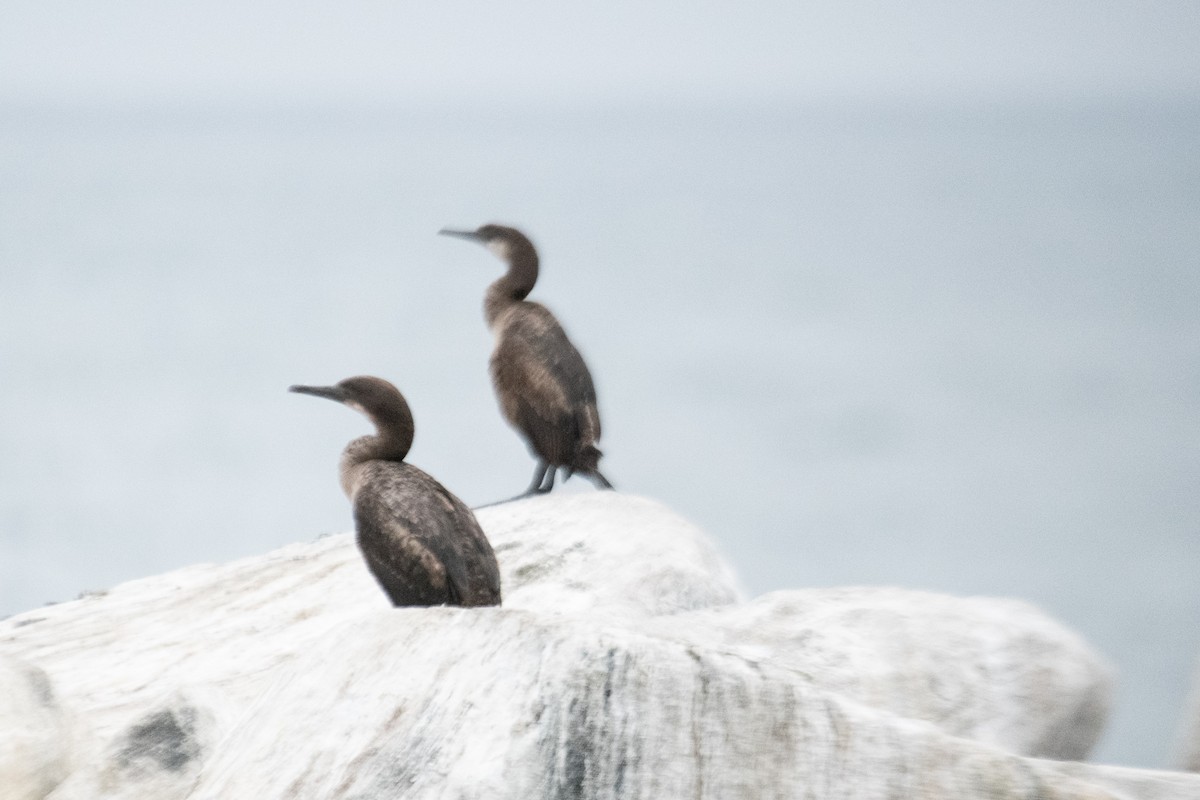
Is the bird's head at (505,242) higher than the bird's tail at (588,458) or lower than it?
higher

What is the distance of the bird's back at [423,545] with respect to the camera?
515 centimetres

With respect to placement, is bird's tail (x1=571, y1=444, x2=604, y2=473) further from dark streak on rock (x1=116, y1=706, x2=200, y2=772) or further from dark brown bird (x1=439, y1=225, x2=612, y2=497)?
dark streak on rock (x1=116, y1=706, x2=200, y2=772)

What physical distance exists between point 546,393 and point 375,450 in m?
1.76

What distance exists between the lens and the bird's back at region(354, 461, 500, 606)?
5.15 meters

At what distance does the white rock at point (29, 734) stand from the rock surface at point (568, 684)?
3cm

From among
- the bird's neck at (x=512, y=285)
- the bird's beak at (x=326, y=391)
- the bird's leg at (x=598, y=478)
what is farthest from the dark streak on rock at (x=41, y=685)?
the bird's neck at (x=512, y=285)

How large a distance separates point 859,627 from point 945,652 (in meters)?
0.31

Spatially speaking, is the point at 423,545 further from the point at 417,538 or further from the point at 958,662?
the point at 958,662

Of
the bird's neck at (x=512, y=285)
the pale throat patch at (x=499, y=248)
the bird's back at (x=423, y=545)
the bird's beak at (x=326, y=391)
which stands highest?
the pale throat patch at (x=499, y=248)

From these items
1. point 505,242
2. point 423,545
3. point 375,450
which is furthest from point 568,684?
point 505,242

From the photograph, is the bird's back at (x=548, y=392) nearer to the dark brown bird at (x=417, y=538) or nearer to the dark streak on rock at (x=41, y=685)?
the dark brown bird at (x=417, y=538)

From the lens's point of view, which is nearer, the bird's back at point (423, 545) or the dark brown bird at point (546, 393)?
the bird's back at point (423, 545)

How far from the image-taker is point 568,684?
3.78 metres

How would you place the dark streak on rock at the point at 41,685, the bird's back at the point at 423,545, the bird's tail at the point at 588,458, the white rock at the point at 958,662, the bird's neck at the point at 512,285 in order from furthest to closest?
the bird's neck at the point at 512,285 < the bird's tail at the point at 588,458 < the dark streak on rock at the point at 41,685 < the bird's back at the point at 423,545 < the white rock at the point at 958,662
